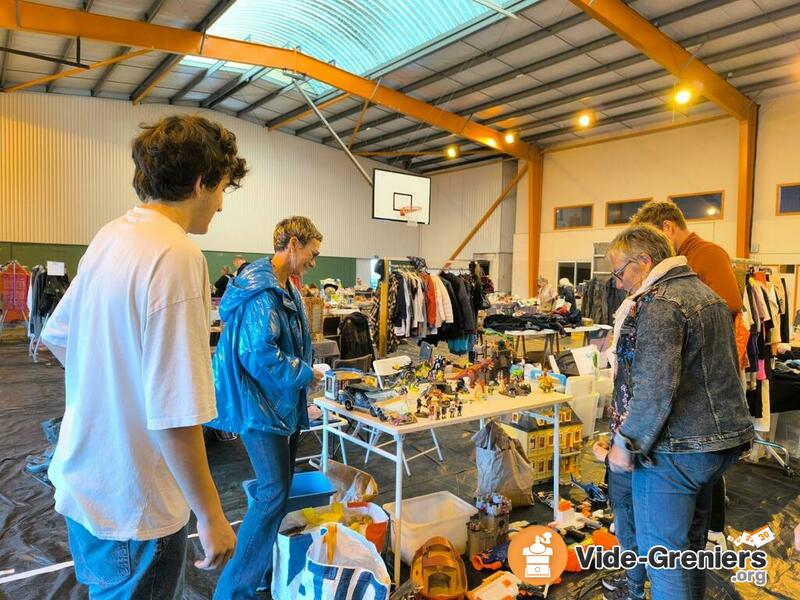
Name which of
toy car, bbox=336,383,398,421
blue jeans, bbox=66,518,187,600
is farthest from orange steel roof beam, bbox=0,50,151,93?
blue jeans, bbox=66,518,187,600

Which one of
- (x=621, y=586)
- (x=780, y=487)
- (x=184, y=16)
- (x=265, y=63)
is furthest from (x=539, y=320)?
(x=184, y=16)

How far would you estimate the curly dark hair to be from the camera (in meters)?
0.90

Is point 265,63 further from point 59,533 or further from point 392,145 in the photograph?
point 59,533

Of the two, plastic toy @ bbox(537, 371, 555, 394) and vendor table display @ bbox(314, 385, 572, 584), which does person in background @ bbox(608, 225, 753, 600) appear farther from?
plastic toy @ bbox(537, 371, 555, 394)

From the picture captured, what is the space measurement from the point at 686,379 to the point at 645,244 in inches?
17.7

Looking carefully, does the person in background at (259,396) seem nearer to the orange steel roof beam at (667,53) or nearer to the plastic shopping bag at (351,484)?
the plastic shopping bag at (351,484)

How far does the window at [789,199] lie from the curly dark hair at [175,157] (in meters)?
11.2

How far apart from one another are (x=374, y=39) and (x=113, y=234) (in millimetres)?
9042

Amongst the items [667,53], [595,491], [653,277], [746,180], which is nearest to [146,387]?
[653,277]

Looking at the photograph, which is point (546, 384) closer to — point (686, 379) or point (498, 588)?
point (498, 588)

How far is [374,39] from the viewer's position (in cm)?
879

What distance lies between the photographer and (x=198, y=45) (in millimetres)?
7949

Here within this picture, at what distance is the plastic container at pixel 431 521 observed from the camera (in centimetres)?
230

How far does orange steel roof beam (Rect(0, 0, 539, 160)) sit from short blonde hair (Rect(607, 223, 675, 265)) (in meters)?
8.12
